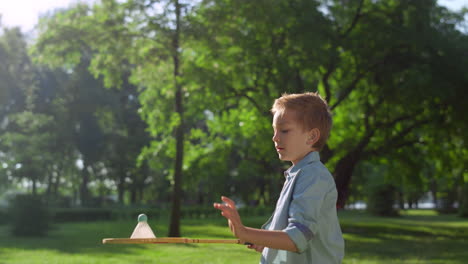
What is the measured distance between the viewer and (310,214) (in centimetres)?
223

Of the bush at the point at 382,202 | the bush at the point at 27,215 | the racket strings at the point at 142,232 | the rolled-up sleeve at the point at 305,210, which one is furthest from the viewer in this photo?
the bush at the point at 382,202

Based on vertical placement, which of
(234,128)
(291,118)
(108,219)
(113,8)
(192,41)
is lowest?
(108,219)

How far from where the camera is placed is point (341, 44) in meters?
20.0

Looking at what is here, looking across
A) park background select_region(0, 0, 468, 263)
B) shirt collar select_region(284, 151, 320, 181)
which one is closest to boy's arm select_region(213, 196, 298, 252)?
shirt collar select_region(284, 151, 320, 181)

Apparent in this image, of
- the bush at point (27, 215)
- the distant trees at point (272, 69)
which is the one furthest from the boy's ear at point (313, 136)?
the bush at point (27, 215)

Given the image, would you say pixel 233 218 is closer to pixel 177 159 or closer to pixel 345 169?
pixel 177 159

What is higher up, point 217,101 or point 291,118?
point 217,101

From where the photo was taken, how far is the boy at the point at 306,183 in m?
2.29

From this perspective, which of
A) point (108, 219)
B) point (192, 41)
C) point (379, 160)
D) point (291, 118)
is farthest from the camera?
point (108, 219)

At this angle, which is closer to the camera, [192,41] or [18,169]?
[192,41]

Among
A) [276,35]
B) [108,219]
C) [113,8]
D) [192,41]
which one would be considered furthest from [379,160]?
[108,219]

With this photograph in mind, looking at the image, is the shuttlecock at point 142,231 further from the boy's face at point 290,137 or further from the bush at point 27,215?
the bush at point 27,215

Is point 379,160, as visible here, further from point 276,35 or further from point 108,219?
point 108,219

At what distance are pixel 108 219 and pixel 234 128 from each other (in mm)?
21111
